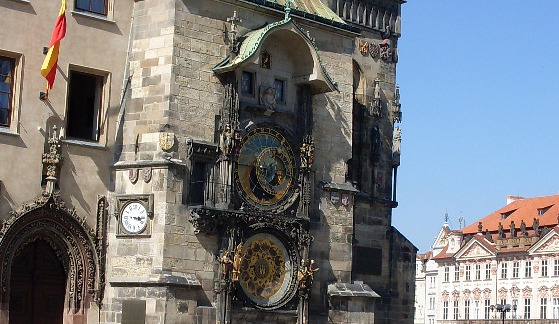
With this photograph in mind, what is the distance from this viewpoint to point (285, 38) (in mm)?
29609

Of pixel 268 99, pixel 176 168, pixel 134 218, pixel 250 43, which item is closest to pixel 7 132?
pixel 134 218

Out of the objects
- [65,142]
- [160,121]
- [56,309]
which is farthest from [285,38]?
[56,309]

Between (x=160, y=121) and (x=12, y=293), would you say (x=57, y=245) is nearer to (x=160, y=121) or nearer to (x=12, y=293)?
(x=12, y=293)

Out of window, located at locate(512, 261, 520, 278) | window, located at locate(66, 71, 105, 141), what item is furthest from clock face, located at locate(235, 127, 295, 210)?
window, located at locate(512, 261, 520, 278)

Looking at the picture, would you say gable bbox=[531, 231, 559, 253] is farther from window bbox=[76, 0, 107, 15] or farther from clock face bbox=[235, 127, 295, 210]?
window bbox=[76, 0, 107, 15]

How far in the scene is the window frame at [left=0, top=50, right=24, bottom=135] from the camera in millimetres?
26375

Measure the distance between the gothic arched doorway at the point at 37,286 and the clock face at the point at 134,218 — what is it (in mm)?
1783

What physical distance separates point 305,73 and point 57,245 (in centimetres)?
778

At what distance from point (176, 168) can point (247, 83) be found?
330 cm

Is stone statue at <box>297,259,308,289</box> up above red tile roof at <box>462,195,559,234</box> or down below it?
below

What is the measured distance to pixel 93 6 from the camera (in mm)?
28047

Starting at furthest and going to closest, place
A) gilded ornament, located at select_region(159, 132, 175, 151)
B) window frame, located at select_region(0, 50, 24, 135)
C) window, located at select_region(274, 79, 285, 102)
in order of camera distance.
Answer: window, located at select_region(274, 79, 285, 102) < gilded ornament, located at select_region(159, 132, 175, 151) < window frame, located at select_region(0, 50, 24, 135)

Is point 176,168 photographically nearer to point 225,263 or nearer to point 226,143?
point 226,143

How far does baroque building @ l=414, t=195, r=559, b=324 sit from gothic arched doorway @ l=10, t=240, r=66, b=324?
192ft
